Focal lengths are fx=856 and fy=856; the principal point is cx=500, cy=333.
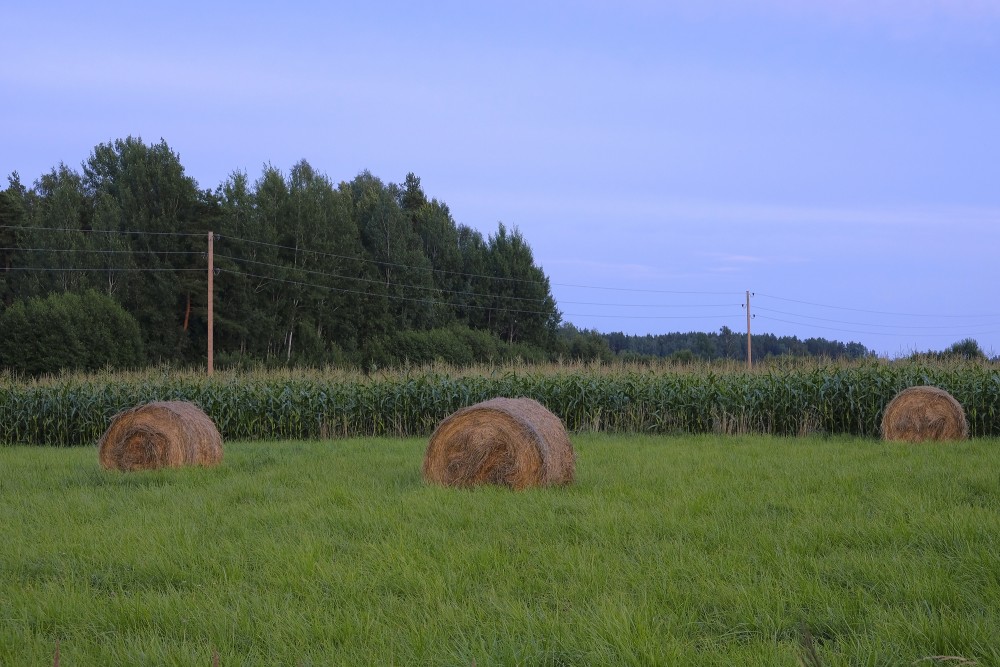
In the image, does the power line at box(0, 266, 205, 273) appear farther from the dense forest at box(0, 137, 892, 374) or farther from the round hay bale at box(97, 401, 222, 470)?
the round hay bale at box(97, 401, 222, 470)

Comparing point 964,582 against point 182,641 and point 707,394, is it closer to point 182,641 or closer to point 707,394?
point 182,641

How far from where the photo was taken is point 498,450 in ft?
32.8

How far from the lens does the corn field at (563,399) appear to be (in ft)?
61.0

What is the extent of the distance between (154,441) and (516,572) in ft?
28.8

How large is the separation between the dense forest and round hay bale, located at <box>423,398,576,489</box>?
35.1m

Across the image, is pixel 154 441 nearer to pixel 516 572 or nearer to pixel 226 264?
pixel 516 572

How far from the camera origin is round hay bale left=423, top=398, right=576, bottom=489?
988cm

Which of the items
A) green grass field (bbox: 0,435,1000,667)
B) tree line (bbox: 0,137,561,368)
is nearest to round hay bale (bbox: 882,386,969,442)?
green grass field (bbox: 0,435,1000,667)

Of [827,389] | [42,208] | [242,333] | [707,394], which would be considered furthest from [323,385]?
[42,208]

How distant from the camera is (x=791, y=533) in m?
6.79

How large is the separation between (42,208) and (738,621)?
5200cm

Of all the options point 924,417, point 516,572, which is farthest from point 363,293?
point 516,572

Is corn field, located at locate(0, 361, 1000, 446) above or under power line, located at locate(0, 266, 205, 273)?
under

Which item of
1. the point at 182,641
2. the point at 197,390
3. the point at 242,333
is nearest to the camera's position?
the point at 182,641
